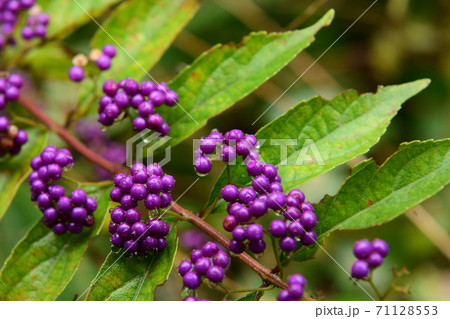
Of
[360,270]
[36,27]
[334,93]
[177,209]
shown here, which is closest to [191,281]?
[177,209]

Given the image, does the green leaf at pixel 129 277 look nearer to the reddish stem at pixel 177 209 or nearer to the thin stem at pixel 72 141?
the reddish stem at pixel 177 209

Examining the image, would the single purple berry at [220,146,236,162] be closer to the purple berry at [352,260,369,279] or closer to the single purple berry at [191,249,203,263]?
the single purple berry at [191,249,203,263]

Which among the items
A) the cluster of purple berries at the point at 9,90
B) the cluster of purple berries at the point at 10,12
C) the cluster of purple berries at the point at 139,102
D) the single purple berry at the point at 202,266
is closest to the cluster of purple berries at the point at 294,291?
the single purple berry at the point at 202,266

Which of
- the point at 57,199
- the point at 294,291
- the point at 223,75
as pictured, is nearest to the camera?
the point at 294,291

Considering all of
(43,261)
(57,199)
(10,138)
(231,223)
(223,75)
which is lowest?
(43,261)

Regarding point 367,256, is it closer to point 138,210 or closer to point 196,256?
point 196,256
